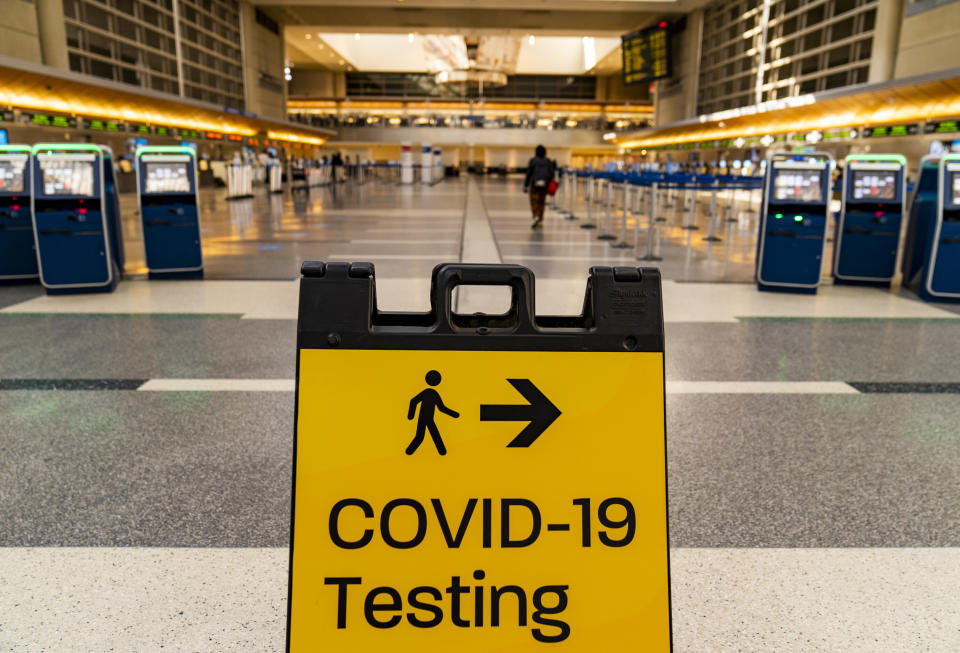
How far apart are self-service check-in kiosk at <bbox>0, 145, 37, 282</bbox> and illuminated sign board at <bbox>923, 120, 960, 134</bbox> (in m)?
17.1

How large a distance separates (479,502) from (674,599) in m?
0.94

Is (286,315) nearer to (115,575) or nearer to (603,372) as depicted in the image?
(115,575)

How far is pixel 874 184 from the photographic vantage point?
7027mm

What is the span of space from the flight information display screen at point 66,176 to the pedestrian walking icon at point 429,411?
6.17 metres

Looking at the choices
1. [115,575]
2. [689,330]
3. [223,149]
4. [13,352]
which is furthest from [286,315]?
[223,149]

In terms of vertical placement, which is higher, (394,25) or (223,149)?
(394,25)

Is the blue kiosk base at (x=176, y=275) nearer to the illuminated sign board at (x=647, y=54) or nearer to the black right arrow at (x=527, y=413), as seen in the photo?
the black right arrow at (x=527, y=413)

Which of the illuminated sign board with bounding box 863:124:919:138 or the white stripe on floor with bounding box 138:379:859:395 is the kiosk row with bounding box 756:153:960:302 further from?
the illuminated sign board with bounding box 863:124:919:138

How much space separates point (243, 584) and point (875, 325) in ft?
17.1

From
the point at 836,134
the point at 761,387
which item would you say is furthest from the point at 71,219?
the point at 836,134

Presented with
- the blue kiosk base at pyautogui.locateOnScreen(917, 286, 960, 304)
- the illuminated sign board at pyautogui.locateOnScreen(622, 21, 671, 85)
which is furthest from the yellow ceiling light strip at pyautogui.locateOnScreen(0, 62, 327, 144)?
the illuminated sign board at pyautogui.locateOnScreen(622, 21, 671, 85)

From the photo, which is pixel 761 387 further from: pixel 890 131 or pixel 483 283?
pixel 890 131

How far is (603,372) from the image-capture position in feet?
4.01

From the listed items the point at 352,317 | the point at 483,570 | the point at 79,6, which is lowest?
the point at 483,570
